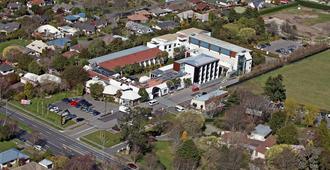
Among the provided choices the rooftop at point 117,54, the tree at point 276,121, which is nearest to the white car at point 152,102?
the rooftop at point 117,54

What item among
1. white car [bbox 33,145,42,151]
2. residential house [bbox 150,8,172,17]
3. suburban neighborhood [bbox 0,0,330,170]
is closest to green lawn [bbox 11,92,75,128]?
suburban neighborhood [bbox 0,0,330,170]

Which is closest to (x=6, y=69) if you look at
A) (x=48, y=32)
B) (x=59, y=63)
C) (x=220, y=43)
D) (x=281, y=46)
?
(x=59, y=63)

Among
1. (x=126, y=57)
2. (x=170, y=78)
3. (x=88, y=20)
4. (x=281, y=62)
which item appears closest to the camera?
(x=170, y=78)

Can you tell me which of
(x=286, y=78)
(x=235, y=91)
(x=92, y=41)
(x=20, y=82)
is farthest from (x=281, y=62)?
(x=20, y=82)

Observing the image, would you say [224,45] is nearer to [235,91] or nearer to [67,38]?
[235,91]

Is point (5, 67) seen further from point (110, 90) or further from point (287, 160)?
point (287, 160)

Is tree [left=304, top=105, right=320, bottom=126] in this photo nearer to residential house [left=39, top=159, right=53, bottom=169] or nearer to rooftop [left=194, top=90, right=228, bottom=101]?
rooftop [left=194, top=90, right=228, bottom=101]
